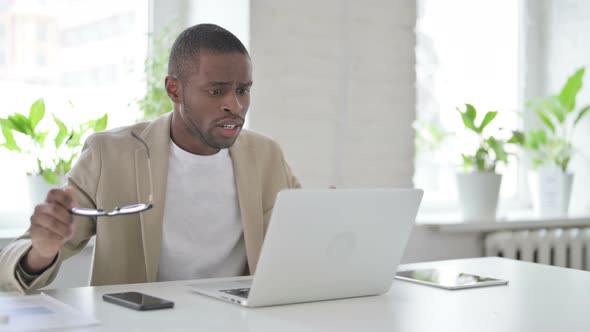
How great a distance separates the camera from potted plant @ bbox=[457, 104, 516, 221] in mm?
3598

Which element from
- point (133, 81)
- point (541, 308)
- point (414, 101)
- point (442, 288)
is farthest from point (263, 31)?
point (541, 308)

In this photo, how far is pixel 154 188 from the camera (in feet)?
6.69

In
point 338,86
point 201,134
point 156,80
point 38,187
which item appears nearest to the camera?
point 201,134

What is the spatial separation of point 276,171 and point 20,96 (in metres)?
1.24

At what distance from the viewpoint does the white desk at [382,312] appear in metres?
1.35

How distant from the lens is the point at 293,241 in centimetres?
146

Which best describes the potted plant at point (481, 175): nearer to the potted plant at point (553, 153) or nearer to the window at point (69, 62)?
the potted plant at point (553, 153)

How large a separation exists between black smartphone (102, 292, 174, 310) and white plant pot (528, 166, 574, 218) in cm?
280

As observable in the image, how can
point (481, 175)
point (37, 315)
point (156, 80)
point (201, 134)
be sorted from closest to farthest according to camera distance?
point (37, 315) → point (201, 134) → point (156, 80) → point (481, 175)

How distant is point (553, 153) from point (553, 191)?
189 millimetres

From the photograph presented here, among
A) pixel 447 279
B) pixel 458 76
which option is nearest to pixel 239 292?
pixel 447 279

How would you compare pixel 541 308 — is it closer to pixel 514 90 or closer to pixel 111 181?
pixel 111 181

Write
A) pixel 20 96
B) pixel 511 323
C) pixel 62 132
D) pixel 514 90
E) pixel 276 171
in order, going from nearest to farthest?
pixel 511 323 → pixel 276 171 → pixel 62 132 → pixel 20 96 → pixel 514 90

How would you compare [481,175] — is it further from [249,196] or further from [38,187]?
[38,187]
